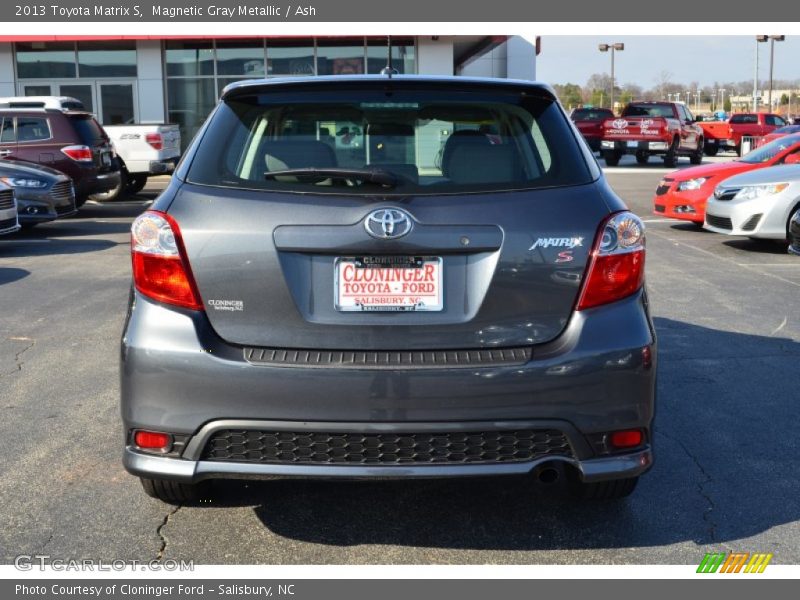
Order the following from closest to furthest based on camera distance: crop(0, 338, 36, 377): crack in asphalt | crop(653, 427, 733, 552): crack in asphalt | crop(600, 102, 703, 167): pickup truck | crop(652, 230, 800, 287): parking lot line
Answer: crop(653, 427, 733, 552): crack in asphalt
crop(0, 338, 36, 377): crack in asphalt
crop(652, 230, 800, 287): parking lot line
crop(600, 102, 703, 167): pickup truck

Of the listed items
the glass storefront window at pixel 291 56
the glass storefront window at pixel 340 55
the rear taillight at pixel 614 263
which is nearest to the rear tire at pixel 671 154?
the glass storefront window at pixel 340 55

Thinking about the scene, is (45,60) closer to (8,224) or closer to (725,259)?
(8,224)

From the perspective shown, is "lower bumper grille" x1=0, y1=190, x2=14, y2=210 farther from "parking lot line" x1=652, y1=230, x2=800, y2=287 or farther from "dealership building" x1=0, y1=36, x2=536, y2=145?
"dealership building" x1=0, y1=36, x2=536, y2=145

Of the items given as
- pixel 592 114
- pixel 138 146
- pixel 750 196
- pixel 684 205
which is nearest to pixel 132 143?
pixel 138 146

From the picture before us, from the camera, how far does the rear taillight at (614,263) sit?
3.29 m

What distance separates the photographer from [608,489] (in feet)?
12.5

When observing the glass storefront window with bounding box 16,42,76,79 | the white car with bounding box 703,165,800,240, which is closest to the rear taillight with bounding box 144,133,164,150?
the white car with bounding box 703,165,800,240

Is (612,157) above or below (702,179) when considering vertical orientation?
above

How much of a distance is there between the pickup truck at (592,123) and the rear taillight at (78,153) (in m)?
22.7

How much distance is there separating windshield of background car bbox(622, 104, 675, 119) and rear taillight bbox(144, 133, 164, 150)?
57.5 feet

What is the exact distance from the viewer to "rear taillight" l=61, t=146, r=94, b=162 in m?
16.2

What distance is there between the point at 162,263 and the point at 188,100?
28417 mm

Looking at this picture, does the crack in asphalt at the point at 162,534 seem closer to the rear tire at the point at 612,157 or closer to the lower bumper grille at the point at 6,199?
the lower bumper grille at the point at 6,199
